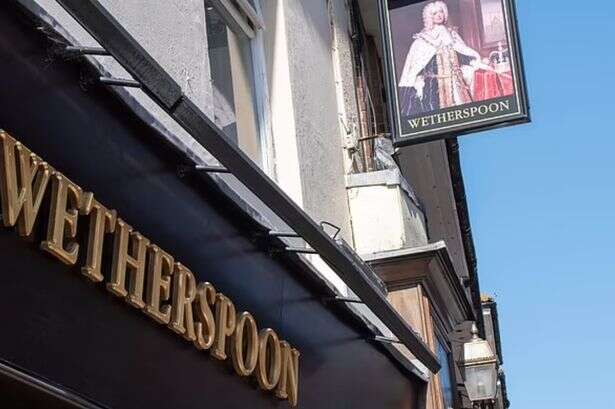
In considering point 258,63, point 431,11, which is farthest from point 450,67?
point 258,63

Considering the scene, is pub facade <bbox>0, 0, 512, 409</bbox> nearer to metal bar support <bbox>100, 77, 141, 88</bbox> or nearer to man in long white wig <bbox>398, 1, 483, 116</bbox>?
metal bar support <bbox>100, 77, 141, 88</bbox>

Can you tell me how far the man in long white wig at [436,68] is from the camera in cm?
932

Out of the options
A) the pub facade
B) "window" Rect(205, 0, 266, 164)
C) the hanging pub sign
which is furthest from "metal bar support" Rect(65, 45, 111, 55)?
the hanging pub sign

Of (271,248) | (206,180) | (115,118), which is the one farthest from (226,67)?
(115,118)

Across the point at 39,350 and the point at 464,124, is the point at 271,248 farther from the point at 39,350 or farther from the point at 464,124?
the point at 464,124

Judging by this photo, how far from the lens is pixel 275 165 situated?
8.33 metres

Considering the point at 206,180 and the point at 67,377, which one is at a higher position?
the point at 206,180

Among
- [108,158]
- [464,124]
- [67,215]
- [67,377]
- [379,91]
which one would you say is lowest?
[67,377]

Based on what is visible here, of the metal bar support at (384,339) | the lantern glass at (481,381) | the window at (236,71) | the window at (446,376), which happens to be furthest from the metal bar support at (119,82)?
the lantern glass at (481,381)

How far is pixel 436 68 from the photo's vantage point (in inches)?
373

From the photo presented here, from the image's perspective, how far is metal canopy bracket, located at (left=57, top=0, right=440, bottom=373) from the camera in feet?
14.4

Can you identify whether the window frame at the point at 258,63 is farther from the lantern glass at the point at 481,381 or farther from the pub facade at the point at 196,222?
the lantern glass at the point at 481,381

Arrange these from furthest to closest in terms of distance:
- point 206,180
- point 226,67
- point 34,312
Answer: point 226,67 < point 206,180 < point 34,312

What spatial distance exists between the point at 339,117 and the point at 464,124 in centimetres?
119
